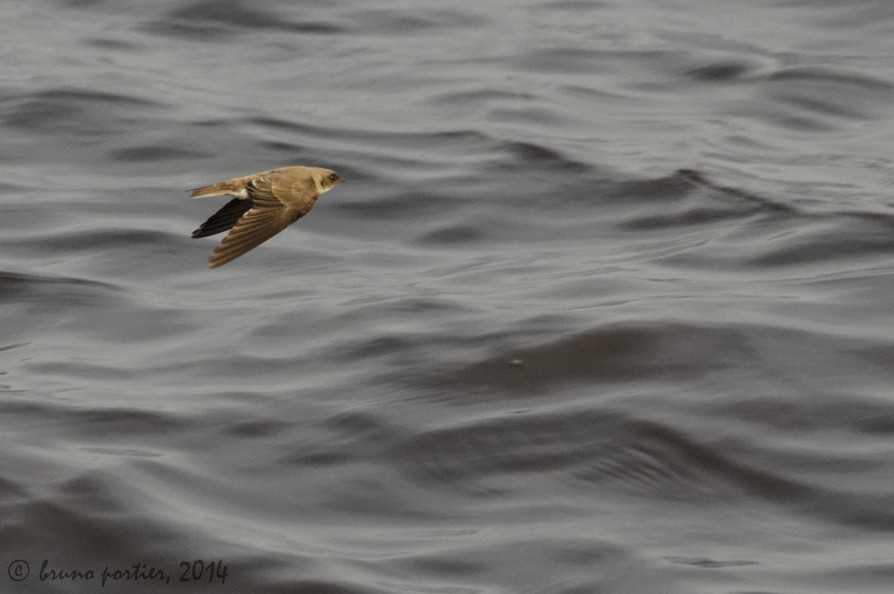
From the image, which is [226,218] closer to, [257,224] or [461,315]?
[257,224]

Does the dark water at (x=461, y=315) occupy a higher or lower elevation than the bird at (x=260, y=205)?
lower

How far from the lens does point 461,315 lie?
8.50 m

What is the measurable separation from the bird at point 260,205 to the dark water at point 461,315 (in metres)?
0.96

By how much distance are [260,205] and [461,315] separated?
2267 mm

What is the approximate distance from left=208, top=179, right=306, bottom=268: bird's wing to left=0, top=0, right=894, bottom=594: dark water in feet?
3.17

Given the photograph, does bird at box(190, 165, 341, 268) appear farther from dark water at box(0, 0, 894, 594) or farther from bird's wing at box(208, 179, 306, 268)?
dark water at box(0, 0, 894, 594)

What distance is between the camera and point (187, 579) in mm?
6184

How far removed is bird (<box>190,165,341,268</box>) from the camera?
241 inches

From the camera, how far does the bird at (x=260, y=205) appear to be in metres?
6.11

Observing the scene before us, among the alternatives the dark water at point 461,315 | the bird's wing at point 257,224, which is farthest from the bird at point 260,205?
the dark water at point 461,315

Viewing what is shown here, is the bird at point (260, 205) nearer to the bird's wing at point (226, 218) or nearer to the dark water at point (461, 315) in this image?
the bird's wing at point (226, 218)

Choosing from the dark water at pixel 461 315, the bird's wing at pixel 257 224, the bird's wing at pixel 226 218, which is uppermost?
the bird's wing at pixel 257 224

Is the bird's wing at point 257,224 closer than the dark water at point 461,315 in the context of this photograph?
Yes

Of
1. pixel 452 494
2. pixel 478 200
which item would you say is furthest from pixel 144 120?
pixel 452 494
